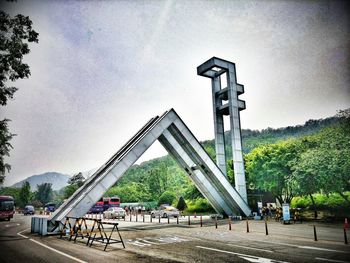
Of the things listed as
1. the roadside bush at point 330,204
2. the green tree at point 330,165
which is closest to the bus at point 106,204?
the roadside bush at point 330,204

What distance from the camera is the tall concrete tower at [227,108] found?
103 ft

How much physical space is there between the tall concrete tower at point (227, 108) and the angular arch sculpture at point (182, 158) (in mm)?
2708

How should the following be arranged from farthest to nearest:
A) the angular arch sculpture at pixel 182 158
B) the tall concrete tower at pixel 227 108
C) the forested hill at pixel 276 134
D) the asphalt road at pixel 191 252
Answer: the forested hill at pixel 276 134 → the tall concrete tower at pixel 227 108 → the angular arch sculpture at pixel 182 158 → the asphalt road at pixel 191 252

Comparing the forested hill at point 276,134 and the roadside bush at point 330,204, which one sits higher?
the forested hill at point 276,134

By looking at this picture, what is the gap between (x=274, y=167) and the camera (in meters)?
36.8

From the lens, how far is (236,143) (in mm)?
31891

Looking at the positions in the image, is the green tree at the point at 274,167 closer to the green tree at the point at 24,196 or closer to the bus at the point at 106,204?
the bus at the point at 106,204

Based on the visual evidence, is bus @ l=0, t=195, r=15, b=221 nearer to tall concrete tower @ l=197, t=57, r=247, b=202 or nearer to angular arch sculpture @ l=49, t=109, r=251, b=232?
angular arch sculpture @ l=49, t=109, r=251, b=232

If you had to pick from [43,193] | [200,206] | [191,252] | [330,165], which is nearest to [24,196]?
[43,193]

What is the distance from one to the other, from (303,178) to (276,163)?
7.77 meters

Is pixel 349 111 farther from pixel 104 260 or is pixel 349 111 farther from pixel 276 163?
pixel 104 260

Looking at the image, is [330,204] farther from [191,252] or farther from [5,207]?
[5,207]

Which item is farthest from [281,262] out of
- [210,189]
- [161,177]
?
[161,177]

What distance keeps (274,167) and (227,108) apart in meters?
11.8
